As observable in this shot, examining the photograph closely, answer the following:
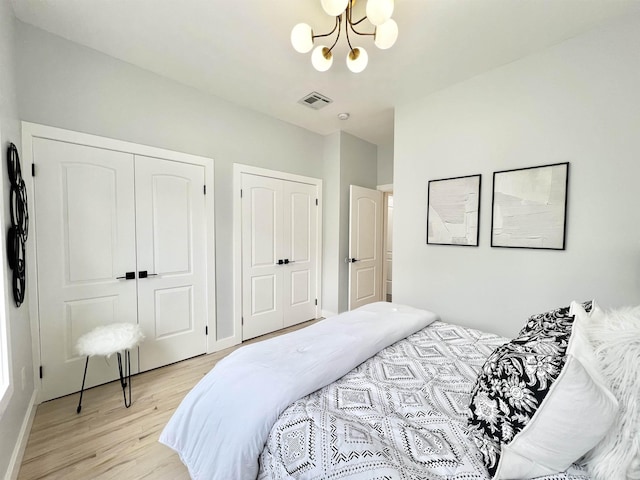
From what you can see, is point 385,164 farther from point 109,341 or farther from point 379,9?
point 109,341

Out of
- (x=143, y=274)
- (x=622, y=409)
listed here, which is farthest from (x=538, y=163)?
(x=143, y=274)

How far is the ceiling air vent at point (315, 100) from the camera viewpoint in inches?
109

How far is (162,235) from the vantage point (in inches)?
97.3

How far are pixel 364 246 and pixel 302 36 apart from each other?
284 centimetres

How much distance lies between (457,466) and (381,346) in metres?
0.76

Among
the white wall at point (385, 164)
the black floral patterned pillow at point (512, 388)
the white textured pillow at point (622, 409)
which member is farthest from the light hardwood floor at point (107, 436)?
the white wall at point (385, 164)

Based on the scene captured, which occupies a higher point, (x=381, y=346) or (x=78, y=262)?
(x=78, y=262)

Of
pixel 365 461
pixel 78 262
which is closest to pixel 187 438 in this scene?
pixel 365 461

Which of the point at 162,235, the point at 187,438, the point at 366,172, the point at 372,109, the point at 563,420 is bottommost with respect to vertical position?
the point at 187,438

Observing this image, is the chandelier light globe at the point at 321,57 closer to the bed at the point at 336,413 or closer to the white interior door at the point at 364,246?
the bed at the point at 336,413

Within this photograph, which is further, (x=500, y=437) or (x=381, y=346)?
(x=381, y=346)

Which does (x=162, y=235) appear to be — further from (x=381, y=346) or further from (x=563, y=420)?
(x=563, y=420)

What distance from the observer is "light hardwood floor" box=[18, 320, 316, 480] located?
56.1 inches

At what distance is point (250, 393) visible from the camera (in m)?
1.08
